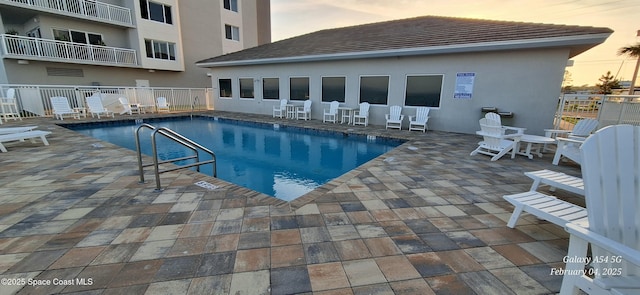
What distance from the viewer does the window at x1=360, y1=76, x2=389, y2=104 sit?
9086mm

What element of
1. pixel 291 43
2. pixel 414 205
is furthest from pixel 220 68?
pixel 414 205

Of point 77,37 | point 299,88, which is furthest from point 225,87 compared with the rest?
point 77,37

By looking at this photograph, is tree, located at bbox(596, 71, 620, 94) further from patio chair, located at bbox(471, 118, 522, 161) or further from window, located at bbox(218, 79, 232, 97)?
window, located at bbox(218, 79, 232, 97)

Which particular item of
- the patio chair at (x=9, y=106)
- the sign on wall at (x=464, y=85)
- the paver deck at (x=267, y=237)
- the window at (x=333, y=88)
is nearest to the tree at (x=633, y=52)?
the sign on wall at (x=464, y=85)

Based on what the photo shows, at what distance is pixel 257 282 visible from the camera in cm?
168

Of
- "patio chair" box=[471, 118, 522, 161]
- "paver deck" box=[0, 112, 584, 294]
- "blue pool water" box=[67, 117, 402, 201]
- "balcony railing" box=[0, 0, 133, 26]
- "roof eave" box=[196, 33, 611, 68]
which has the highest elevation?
"balcony railing" box=[0, 0, 133, 26]

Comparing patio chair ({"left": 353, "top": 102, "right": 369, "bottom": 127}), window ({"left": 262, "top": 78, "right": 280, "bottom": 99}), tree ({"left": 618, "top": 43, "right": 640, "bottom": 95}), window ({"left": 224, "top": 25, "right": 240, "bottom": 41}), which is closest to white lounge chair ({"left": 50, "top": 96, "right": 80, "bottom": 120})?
window ({"left": 262, "top": 78, "right": 280, "bottom": 99})

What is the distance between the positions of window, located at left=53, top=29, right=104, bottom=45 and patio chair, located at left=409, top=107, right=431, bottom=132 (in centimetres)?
1672

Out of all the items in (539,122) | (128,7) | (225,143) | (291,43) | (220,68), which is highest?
(128,7)

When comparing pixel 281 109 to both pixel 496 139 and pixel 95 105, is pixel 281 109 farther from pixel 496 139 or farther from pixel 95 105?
pixel 496 139

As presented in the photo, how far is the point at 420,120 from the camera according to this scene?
8.30 metres

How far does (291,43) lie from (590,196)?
12720 millimetres

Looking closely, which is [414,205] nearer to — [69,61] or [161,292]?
[161,292]

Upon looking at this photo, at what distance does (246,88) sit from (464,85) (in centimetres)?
969
